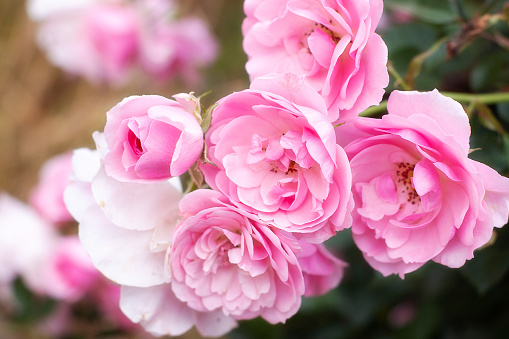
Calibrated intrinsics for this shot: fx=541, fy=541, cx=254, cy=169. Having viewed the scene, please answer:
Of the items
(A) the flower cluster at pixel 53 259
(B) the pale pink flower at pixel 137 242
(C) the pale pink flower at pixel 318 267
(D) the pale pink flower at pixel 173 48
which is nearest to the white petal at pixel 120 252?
(B) the pale pink flower at pixel 137 242

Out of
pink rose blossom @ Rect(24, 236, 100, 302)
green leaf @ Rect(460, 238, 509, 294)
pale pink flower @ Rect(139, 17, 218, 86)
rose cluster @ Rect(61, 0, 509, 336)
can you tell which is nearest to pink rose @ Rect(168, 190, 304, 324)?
rose cluster @ Rect(61, 0, 509, 336)

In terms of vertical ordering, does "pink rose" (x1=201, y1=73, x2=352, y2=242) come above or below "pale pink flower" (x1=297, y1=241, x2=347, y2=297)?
above

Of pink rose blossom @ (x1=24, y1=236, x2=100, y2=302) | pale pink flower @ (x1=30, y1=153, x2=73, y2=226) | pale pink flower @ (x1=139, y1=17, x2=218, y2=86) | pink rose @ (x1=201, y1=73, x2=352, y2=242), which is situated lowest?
pink rose blossom @ (x1=24, y1=236, x2=100, y2=302)

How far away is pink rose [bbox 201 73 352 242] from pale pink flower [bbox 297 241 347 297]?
0.04m

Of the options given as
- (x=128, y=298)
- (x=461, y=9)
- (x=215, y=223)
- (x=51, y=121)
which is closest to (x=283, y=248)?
(x=215, y=223)

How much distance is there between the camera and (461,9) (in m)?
0.58

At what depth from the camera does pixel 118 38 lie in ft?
3.61

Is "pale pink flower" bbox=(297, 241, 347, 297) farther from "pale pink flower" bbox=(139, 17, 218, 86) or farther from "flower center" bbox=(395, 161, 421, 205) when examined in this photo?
"pale pink flower" bbox=(139, 17, 218, 86)

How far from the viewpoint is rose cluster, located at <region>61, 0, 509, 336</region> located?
37 centimetres

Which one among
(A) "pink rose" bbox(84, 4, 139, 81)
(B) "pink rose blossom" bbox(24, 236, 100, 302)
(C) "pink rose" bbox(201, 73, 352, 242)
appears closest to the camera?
(C) "pink rose" bbox(201, 73, 352, 242)

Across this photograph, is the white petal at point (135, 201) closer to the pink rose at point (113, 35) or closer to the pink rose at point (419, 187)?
the pink rose at point (419, 187)

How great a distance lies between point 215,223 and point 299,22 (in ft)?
0.59

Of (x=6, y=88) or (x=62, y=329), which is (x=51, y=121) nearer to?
(x=6, y=88)

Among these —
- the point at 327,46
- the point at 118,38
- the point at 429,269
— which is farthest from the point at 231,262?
the point at 118,38
